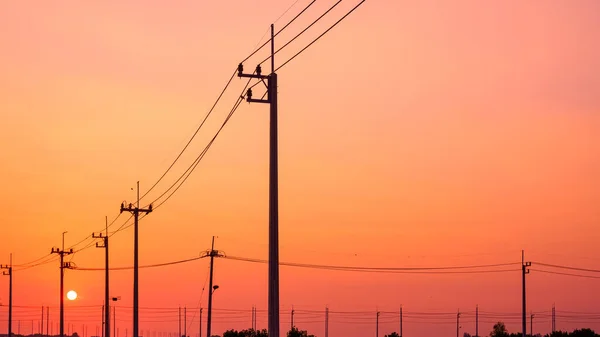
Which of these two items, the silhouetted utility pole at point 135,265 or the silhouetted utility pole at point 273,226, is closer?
the silhouetted utility pole at point 273,226

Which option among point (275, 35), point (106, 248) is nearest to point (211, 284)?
point (106, 248)

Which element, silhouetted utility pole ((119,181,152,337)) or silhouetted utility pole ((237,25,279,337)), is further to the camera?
silhouetted utility pole ((119,181,152,337))

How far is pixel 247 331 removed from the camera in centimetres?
14662

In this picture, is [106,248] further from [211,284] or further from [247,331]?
[247,331]

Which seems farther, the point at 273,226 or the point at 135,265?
the point at 135,265

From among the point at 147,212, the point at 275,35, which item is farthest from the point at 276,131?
the point at 147,212

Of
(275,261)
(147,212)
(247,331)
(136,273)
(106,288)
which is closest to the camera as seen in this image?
(275,261)

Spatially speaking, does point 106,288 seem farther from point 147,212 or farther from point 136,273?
point 136,273

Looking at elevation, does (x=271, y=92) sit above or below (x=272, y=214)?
above

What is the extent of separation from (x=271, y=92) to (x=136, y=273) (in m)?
40.9

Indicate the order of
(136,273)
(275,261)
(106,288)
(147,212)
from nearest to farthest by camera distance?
(275,261)
(136,273)
(147,212)
(106,288)

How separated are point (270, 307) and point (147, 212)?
50084mm

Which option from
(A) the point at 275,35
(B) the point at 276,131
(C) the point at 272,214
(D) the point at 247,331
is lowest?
(D) the point at 247,331

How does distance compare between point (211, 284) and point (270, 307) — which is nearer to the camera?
point (270, 307)
